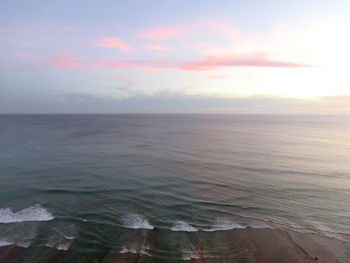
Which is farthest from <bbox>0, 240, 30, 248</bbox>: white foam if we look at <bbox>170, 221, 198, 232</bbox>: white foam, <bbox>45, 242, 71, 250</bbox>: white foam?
<bbox>170, 221, 198, 232</bbox>: white foam

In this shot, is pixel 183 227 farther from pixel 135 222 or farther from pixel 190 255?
pixel 135 222

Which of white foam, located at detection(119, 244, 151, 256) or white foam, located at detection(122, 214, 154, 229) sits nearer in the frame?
white foam, located at detection(119, 244, 151, 256)

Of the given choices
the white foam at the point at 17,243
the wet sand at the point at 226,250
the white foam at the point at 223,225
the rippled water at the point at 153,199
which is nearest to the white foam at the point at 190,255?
the wet sand at the point at 226,250

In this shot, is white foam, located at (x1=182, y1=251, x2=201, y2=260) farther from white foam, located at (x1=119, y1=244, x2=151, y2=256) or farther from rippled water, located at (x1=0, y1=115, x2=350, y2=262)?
white foam, located at (x1=119, y1=244, x2=151, y2=256)

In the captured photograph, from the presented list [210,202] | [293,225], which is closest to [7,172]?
[210,202]

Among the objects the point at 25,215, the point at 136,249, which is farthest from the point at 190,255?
the point at 25,215
